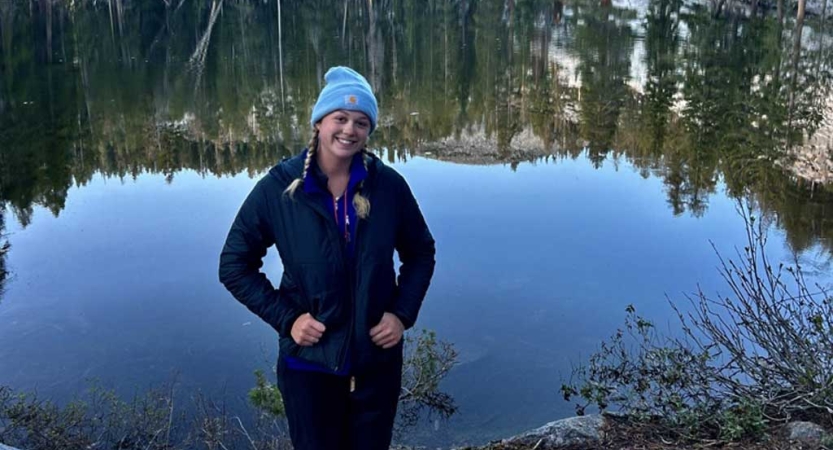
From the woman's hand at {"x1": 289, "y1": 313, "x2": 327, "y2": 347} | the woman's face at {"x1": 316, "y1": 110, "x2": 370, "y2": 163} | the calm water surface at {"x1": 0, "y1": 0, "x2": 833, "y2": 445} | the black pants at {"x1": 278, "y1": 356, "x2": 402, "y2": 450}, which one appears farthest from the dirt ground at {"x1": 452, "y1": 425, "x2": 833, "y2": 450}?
the woman's face at {"x1": 316, "y1": 110, "x2": 370, "y2": 163}

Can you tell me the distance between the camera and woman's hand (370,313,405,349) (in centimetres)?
282

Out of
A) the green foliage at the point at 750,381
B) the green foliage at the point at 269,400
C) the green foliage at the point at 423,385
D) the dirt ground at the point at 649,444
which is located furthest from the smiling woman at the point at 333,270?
the green foliage at the point at 423,385

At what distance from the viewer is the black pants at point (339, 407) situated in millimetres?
2803

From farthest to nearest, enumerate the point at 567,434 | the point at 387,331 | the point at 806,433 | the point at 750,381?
1. the point at 750,381
2. the point at 567,434
3. the point at 806,433
4. the point at 387,331

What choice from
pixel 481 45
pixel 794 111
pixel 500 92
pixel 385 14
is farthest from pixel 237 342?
pixel 385 14

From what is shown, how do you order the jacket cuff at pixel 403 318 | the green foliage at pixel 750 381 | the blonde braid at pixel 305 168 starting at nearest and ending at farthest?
the blonde braid at pixel 305 168 < the jacket cuff at pixel 403 318 < the green foliage at pixel 750 381

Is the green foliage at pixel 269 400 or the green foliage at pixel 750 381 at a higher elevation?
the green foliage at pixel 750 381

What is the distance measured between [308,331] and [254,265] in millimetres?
366

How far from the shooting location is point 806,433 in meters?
4.13

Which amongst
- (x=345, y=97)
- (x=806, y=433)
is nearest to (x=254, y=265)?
(x=345, y=97)

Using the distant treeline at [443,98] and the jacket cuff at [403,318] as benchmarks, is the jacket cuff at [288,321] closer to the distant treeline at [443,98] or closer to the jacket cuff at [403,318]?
the jacket cuff at [403,318]

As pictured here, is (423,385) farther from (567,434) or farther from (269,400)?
(567,434)

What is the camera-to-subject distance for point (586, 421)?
16.1ft

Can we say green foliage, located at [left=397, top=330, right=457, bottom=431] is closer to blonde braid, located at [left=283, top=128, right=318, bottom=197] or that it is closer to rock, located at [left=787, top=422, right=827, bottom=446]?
rock, located at [left=787, top=422, right=827, bottom=446]
